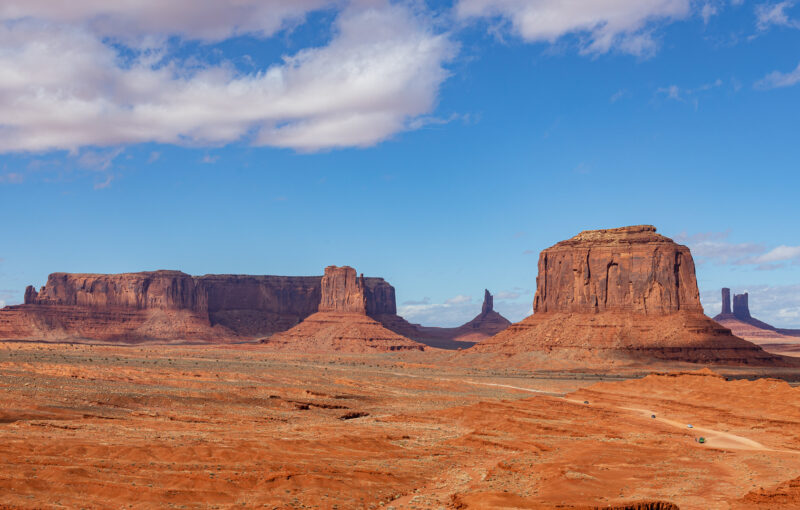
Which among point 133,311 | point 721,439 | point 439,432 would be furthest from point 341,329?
point 721,439

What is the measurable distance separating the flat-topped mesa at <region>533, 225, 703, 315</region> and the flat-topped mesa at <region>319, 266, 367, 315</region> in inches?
2273

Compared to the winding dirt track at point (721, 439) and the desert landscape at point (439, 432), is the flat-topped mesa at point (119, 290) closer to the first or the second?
the desert landscape at point (439, 432)

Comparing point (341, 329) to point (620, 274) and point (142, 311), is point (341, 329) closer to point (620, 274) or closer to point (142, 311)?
point (142, 311)

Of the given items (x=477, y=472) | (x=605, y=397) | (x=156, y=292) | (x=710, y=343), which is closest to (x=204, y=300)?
(x=156, y=292)

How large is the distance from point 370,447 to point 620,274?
87712mm

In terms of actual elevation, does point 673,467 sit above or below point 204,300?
below

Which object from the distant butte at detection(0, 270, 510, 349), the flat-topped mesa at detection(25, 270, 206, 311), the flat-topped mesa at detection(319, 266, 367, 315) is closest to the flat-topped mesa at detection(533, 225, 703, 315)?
the flat-topped mesa at detection(319, 266, 367, 315)

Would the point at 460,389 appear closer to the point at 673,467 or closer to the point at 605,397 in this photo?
the point at 605,397

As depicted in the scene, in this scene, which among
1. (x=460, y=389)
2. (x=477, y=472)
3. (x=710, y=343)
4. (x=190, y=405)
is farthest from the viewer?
(x=710, y=343)

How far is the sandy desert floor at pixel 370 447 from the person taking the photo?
21.4 meters

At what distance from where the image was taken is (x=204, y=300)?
195 metres

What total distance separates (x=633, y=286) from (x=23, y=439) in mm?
95613

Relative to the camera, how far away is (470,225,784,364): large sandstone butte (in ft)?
340

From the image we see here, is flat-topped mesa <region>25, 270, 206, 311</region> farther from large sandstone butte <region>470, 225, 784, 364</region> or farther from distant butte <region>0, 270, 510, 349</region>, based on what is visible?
large sandstone butte <region>470, 225, 784, 364</region>
